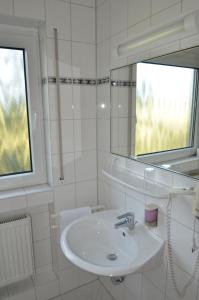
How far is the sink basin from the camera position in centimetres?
117

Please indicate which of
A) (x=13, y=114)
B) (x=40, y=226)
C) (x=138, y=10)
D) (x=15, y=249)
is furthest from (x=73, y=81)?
(x=15, y=249)

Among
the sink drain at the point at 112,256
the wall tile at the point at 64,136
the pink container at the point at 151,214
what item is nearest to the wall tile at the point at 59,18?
the wall tile at the point at 64,136

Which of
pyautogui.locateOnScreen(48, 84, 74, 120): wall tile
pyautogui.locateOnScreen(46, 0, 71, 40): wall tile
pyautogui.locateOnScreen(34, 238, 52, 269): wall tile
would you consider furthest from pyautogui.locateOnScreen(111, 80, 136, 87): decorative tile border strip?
pyautogui.locateOnScreen(34, 238, 52, 269): wall tile

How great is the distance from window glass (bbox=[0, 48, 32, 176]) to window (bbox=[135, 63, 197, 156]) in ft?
2.98

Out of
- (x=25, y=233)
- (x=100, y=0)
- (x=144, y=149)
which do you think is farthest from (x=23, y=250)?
(x=100, y=0)

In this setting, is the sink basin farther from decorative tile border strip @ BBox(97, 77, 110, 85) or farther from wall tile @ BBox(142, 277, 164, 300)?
decorative tile border strip @ BBox(97, 77, 110, 85)

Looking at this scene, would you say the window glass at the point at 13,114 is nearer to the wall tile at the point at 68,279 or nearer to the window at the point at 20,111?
the window at the point at 20,111

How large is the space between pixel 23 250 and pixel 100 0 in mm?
1985

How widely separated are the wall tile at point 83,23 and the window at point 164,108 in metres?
0.59

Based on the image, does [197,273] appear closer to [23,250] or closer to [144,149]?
[144,149]

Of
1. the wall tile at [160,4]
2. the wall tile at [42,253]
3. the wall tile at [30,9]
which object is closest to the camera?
the wall tile at [160,4]

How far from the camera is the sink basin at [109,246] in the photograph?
1.17 metres

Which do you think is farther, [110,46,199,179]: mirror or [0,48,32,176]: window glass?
[0,48,32,176]: window glass

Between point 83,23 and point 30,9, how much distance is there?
0.39m
